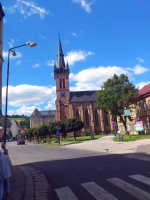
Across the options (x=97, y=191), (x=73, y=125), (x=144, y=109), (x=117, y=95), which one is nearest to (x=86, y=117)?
(x=73, y=125)

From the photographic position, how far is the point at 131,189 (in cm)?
573

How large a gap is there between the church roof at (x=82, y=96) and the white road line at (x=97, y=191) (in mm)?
73572

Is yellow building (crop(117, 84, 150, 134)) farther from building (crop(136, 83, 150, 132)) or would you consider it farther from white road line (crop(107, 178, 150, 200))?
white road line (crop(107, 178, 150, 200))

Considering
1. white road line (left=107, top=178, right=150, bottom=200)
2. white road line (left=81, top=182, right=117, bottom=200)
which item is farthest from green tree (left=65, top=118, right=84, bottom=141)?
white road line (left=81, top=182, right=117, bottom=200)

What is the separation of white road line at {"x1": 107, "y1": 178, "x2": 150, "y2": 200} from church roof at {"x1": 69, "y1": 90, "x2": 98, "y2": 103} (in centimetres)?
7352

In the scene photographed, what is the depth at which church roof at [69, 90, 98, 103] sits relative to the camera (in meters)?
82.1

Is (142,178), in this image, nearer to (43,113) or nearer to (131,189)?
(131,189)

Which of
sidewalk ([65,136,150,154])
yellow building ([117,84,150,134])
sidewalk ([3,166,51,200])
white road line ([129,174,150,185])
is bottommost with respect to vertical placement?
sidewalk ([65,136,150,154])

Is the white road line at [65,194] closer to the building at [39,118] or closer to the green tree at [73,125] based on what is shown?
the green tree at [73,125]

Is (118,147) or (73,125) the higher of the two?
(73,125)

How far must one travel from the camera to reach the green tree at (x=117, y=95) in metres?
38.0

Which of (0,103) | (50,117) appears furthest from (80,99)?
(0,103)

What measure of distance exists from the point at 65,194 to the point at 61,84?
77122 mm

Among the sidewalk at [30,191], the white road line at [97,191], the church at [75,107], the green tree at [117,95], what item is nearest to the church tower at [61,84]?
the church at [75,107]
